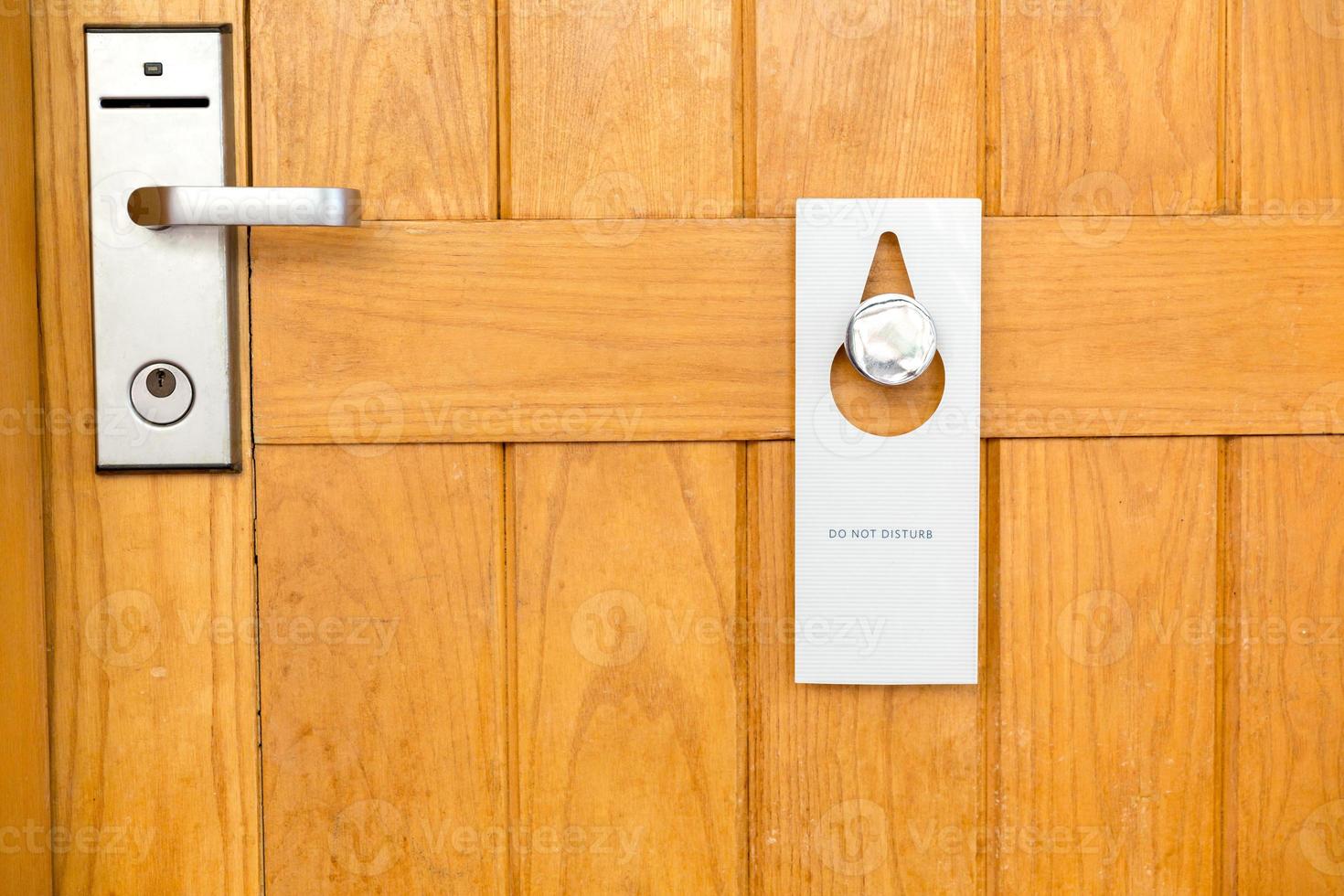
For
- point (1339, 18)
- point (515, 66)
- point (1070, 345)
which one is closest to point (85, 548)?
point (515, 66)

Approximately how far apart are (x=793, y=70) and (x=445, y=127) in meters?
0.23

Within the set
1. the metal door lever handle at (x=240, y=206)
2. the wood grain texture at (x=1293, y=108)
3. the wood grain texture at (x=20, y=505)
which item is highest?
the wood grain texture at (x=1293, y=108)

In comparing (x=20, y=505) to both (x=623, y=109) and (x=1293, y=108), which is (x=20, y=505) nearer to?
(x=623, y=109)

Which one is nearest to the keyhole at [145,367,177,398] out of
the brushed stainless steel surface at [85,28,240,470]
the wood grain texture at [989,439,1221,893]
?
the brushed stainless steel surface at [85,28,240,470]

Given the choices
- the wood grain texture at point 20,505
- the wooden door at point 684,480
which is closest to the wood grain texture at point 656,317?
the wooden door at point 684,480

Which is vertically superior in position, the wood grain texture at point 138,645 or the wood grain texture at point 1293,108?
the wood grain texture at point 1293,108

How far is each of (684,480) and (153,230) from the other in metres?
0.38

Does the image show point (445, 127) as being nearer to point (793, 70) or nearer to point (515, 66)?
point (515, 66)

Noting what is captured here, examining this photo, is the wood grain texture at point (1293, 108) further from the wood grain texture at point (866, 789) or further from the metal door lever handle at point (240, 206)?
the metal door lever handle at point (240, 206)

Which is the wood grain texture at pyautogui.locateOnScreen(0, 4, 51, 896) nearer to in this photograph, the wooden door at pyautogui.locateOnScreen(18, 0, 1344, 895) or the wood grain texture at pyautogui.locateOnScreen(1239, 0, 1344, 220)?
the wooden door at pyautogui.locateOnScreen(18, 0, 1344, 895)

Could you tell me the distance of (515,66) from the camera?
0.61 meters

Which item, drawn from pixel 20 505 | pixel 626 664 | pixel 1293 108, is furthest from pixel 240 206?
pixel 1293 108

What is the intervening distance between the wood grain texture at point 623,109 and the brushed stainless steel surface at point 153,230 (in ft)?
0.63

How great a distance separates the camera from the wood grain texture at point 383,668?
62cm
